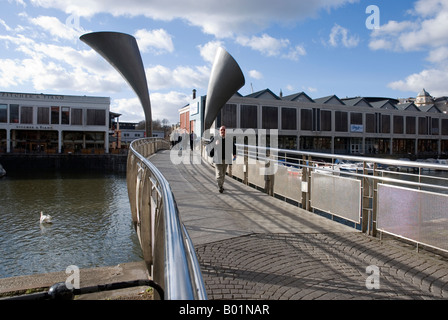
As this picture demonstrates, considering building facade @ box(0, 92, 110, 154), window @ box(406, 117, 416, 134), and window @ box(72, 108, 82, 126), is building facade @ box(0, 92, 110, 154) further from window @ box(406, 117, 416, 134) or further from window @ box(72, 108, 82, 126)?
window @ box(406, 117, 416, 134)

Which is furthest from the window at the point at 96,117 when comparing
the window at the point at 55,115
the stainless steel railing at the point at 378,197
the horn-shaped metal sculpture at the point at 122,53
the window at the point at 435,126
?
the window at the point at 435,126

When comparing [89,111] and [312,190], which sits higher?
→ [89,111]

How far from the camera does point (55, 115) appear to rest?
5725 centimetres

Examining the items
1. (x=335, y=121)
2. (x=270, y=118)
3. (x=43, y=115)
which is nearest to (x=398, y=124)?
(x=335, y=121)

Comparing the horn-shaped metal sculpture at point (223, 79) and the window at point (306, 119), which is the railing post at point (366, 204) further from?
the window at point (306, 119)

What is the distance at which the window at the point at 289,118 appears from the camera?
59.4 meters

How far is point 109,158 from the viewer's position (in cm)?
5281

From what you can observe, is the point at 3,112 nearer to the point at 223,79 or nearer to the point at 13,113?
the point at 13,113

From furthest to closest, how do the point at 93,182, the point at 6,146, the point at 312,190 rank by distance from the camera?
1. the point at 6,146
2. the point at 93,182
3. the point at 312,190

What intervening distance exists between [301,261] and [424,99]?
131 metres
